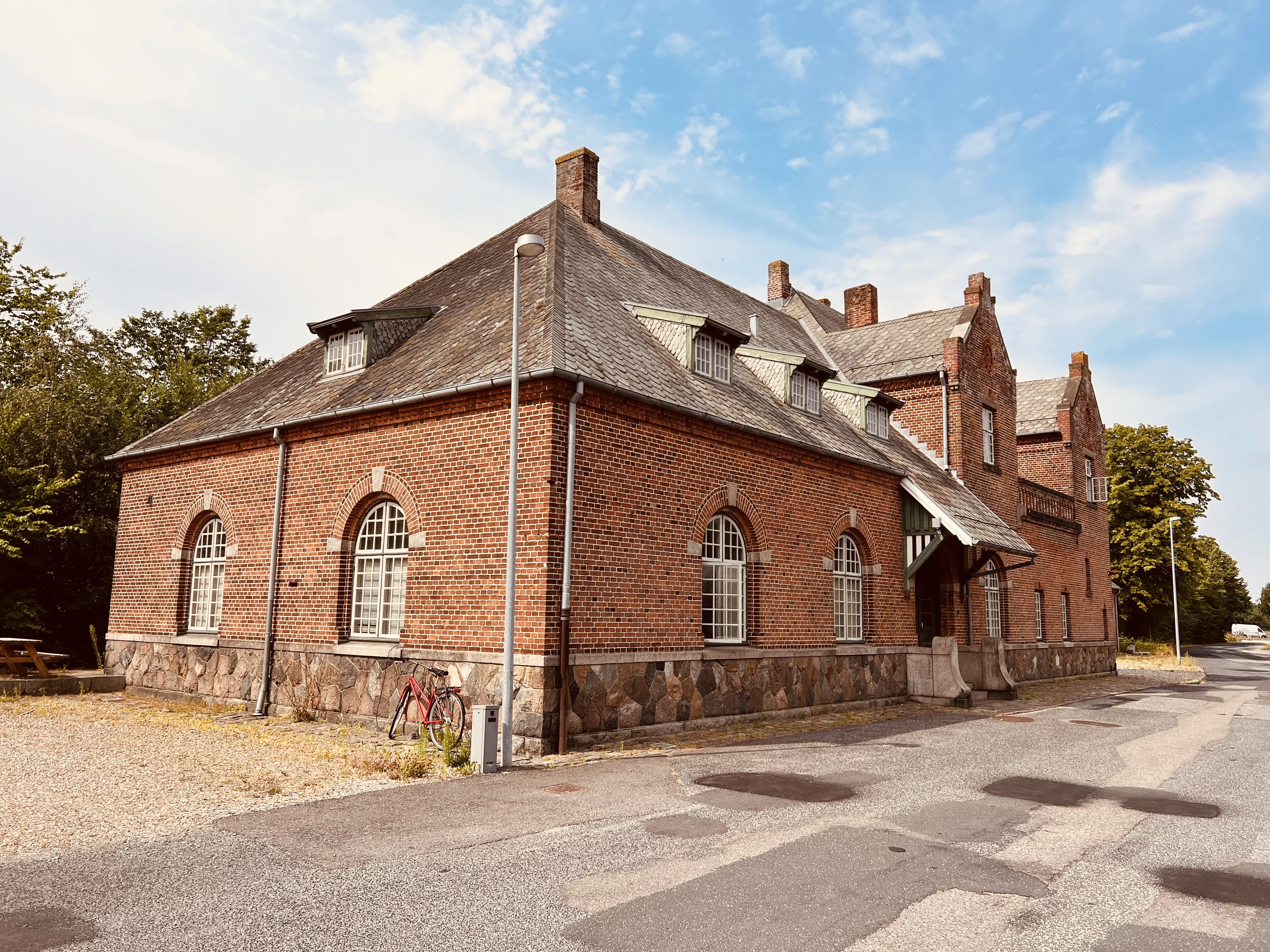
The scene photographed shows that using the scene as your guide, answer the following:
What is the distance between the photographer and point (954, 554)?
20.5m

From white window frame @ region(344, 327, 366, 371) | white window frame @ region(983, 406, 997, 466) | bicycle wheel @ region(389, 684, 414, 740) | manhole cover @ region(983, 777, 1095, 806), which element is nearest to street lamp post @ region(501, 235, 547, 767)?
bicycle wheel @ region(389, 684, 414, 740)

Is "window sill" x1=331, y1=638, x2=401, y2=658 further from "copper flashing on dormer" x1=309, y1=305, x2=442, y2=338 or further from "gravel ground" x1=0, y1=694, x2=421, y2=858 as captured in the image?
"copper flashing on dormer" x1=309, y1=305, x2=442, y2=338

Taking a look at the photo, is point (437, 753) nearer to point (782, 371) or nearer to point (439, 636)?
point (439, 636)

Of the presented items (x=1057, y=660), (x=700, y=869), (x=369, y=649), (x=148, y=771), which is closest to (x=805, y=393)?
(x=369, y=649)

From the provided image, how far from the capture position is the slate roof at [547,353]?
12844 mm

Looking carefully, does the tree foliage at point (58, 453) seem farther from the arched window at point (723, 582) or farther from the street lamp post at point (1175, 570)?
the street lamp post at point (1175, 570)

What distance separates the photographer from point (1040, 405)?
109 feet

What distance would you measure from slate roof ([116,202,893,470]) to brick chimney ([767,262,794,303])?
9031 mm

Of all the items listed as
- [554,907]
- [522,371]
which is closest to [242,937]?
[554,907]

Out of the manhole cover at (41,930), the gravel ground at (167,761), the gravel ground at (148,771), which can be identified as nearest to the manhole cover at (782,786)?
the gravel ground at (167,761)

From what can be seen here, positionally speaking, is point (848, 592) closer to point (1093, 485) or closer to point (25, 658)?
point (25, 658)

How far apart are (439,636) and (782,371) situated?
30.4 ft

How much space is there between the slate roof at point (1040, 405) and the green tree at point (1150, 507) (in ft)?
65.8

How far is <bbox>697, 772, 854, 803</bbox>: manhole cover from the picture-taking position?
28.1ft
